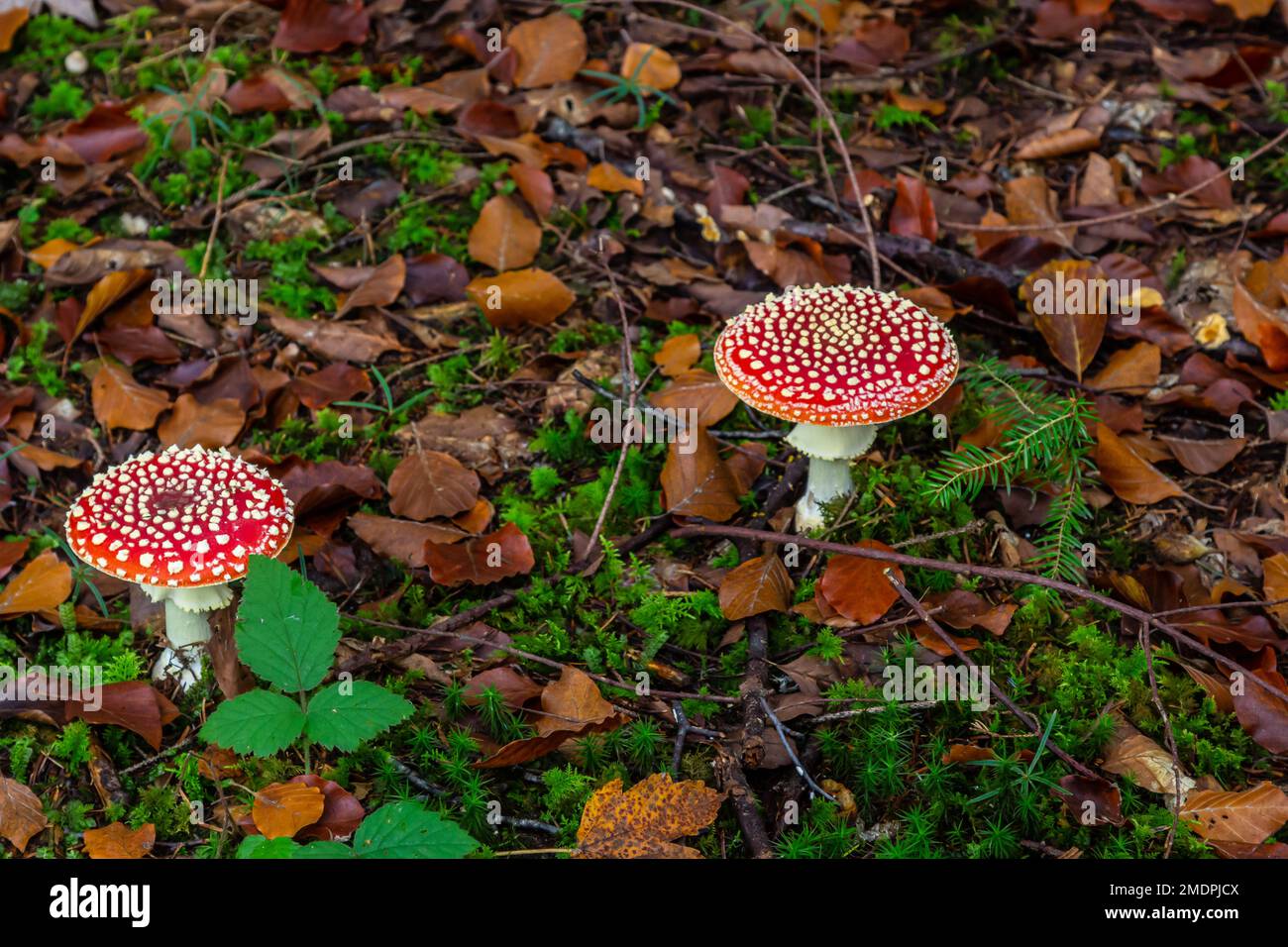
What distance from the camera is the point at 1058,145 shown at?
5.77 meters

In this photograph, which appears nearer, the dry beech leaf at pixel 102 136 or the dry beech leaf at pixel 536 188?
the dry beech leaf at pixel 536 188

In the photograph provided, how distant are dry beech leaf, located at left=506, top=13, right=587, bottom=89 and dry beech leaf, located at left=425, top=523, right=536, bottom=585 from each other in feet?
9.42

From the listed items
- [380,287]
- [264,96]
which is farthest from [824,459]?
[264,96]

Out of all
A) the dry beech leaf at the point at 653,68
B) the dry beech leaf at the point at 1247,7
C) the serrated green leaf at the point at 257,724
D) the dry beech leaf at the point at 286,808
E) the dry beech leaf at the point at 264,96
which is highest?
the dry beech leaf at the point at 1247,7

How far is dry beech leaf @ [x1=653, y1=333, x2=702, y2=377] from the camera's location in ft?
15.3

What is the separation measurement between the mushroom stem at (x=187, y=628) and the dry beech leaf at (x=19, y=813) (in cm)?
57

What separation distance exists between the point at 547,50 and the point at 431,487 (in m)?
2.85

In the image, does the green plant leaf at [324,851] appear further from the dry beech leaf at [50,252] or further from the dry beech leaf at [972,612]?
the dry beech leaf at [50,252]

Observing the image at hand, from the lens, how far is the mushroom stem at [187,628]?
3.61 meters

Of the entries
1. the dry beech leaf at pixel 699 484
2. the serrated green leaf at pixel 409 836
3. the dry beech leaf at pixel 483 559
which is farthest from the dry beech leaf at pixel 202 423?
the serrated green leaf at pixel 409 836

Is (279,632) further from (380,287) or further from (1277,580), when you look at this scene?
(1277,580)

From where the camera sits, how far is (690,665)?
3844 millimetres
